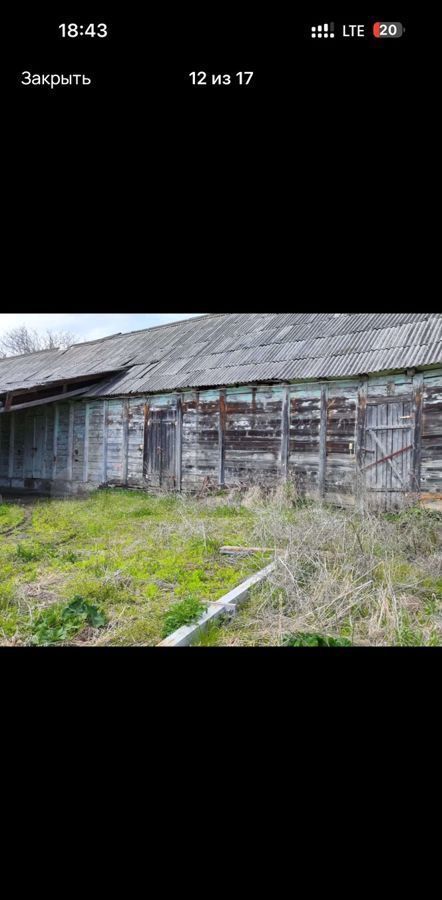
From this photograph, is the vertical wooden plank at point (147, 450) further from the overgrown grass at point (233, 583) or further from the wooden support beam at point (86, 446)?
the overgrown grass at point (233, 583)

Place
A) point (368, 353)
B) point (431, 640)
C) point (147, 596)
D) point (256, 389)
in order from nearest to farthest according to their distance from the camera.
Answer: point (431, 640), point (147, 596), point (368, 353), point (256, 389)

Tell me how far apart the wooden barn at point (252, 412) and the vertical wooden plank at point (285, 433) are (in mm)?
25

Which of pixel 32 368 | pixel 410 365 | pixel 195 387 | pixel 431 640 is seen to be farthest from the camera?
pixel 32 368

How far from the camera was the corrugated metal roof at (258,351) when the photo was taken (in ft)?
33.4

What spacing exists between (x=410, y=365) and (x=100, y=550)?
6947 mm

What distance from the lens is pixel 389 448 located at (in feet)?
32.4

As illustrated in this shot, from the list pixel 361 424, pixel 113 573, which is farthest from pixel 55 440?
pixel 113 573

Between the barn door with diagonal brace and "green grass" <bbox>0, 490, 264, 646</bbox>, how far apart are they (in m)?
2.93

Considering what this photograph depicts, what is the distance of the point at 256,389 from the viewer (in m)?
11.9

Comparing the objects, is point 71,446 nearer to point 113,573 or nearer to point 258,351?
point 258,351

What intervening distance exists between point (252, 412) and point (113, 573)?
23.8 feet
